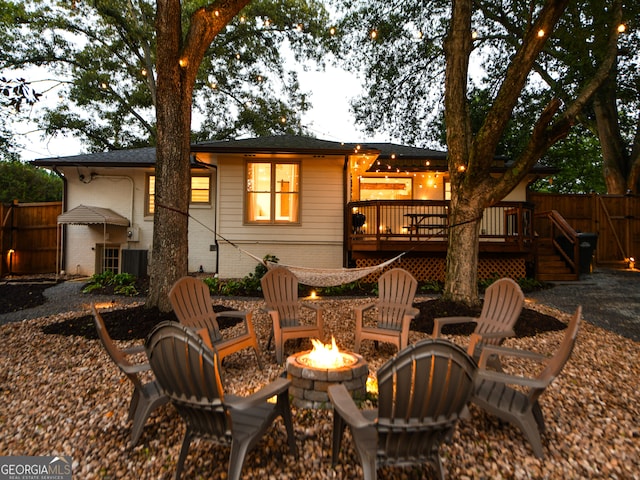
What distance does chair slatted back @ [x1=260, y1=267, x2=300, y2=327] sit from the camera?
4.37 metres

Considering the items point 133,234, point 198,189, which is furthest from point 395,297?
point 133,234

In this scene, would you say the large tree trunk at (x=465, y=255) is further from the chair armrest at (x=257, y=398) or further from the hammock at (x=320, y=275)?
the chair armrest at (x=257, y=398)

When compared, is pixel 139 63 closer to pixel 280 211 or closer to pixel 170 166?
pixel 280 211

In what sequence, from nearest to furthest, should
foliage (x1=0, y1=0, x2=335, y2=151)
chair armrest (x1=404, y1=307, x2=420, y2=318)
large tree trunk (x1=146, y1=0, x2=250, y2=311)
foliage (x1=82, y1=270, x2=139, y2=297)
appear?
chair armrest (x1=404, y1=307, x2=420, y2=318), large tree trunk (x1=146, y1=0, x2=250, y2=311), foliage (x1=82, y1=270, x2=139, y2=297), foliage (x1=0, y1=0, x2=335, y2=151)

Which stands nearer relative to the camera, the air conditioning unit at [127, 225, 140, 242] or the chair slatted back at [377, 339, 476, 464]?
the chair slatted back at [377, 339, 476, 464]

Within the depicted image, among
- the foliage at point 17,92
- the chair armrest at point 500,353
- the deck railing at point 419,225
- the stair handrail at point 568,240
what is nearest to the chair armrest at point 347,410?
the chair armrest at point 500,353

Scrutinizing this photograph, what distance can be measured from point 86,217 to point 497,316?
10.8m

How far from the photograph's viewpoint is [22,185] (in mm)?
19234

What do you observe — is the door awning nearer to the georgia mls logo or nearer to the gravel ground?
the gravel ground

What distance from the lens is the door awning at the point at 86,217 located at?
10281 millimetres

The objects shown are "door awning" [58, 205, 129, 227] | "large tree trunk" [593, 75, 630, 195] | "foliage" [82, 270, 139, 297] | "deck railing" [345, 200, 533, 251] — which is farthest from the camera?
"large tree trunk" [593, 75, 630, 195]

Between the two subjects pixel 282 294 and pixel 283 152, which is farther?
pixel 283 152

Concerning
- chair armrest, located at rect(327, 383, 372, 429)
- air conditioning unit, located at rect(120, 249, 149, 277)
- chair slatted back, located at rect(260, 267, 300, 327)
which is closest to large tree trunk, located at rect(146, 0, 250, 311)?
chair slatted back, located at rect(260, 267, 300, 327)

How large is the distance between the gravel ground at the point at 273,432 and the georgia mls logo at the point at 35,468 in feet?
0.17
